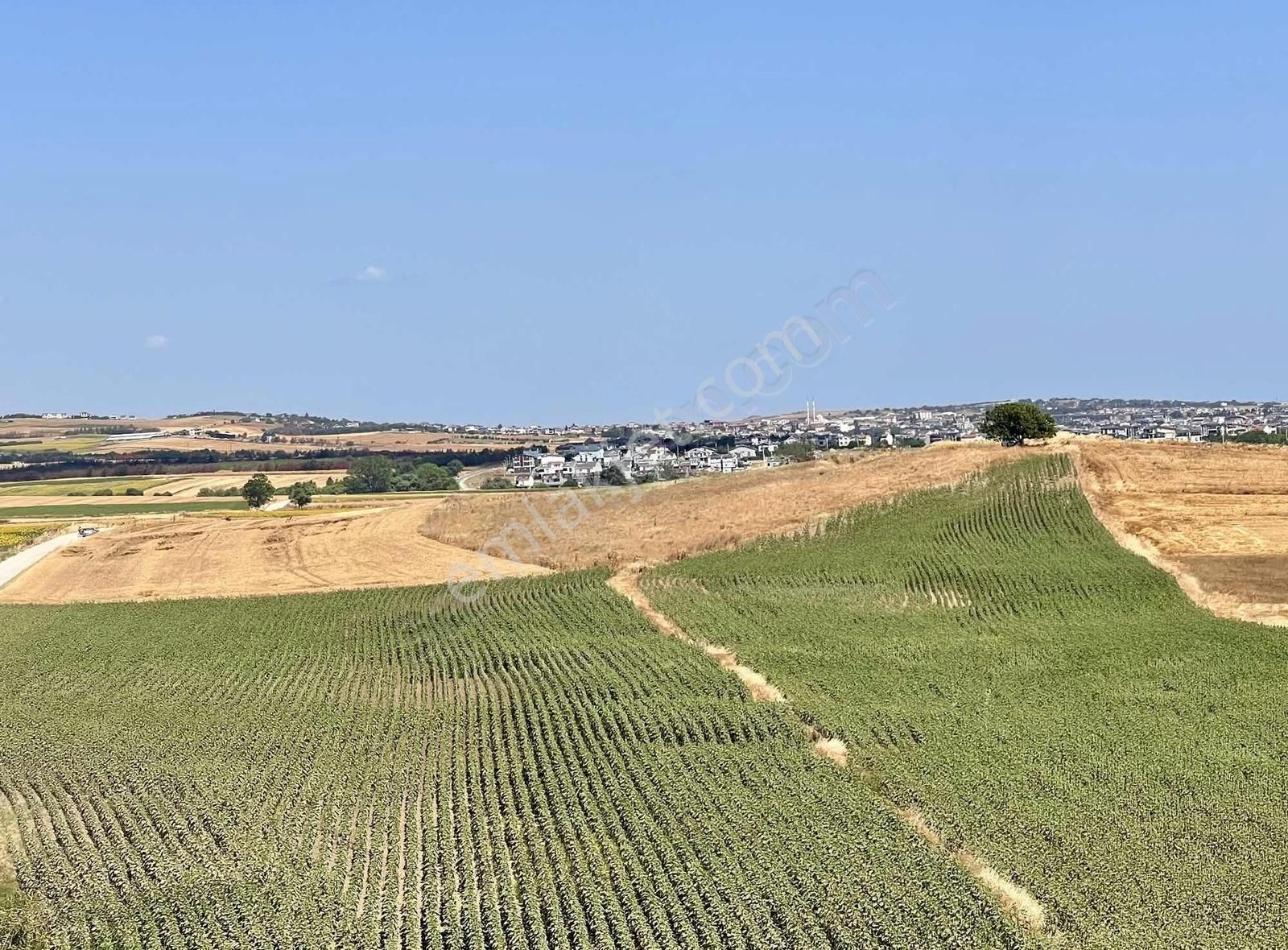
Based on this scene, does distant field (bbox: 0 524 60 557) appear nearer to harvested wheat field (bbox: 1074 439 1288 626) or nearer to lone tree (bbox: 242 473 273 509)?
lone tree (bbox: 242 473 273 509)

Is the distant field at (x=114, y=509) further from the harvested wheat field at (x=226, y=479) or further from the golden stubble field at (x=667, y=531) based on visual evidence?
the golden stubble field at (x=667, y=531)

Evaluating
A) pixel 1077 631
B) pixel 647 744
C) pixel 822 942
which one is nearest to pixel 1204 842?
pixel 822 942

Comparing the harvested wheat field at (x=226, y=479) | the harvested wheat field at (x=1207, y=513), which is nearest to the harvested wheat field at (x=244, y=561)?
the harvested wheat field at (x=1207, y=513)

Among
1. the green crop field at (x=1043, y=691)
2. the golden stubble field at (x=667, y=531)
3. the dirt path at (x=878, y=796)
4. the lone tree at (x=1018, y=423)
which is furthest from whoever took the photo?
the lone tree at (x=1018, y=423)

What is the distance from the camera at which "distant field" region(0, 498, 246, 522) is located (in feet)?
273

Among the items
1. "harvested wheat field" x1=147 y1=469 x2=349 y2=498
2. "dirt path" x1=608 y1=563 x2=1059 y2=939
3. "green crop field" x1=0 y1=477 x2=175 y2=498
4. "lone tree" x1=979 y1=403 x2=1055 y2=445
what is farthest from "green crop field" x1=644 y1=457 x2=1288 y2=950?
"green crop field" x1=0 y1=477 x2=175 y2=498

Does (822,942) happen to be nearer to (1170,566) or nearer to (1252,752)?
(1252,752)

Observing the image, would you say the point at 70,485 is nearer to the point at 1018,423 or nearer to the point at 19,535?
the point at 19,535

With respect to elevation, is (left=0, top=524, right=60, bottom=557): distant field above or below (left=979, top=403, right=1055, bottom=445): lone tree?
below

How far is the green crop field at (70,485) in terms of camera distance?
103688 mm

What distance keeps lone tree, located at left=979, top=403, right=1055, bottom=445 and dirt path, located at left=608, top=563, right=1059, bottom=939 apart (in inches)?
1359

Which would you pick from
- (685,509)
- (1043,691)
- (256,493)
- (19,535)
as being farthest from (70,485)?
(1043,691)

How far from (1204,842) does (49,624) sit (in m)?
39.8

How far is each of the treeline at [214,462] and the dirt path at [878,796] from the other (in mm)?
77603
